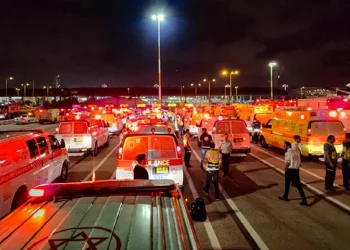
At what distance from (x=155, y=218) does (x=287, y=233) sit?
4.88 m

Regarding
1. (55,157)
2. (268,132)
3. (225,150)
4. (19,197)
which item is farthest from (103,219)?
(268,132)

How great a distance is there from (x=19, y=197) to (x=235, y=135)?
35.0 ft

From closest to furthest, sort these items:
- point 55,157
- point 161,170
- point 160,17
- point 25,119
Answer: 1. point 161,170
2. point 55,157
3. point 160,17
4. point 25,119

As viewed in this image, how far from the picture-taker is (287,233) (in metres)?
7.25

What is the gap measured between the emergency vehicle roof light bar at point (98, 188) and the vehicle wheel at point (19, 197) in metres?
4.43

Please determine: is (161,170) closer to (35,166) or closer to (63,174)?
(35,166)

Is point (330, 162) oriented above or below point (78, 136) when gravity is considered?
below

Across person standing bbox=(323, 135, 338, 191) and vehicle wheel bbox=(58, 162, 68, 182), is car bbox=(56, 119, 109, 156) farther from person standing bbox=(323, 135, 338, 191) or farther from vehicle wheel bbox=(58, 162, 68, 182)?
person standing bbox=(323, 135, 338, 191)

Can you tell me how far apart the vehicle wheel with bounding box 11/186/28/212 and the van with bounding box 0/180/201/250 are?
178 inches

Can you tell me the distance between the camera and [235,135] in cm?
1662

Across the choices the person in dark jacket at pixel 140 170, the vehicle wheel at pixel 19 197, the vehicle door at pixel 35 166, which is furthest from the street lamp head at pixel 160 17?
the person in dark jacket at pixel 140 170

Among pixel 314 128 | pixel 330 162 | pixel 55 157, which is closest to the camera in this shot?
pixel 330 162

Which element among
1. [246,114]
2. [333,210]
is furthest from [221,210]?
[246,114]

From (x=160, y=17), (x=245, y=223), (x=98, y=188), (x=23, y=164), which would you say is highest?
(x=160, y=17)
